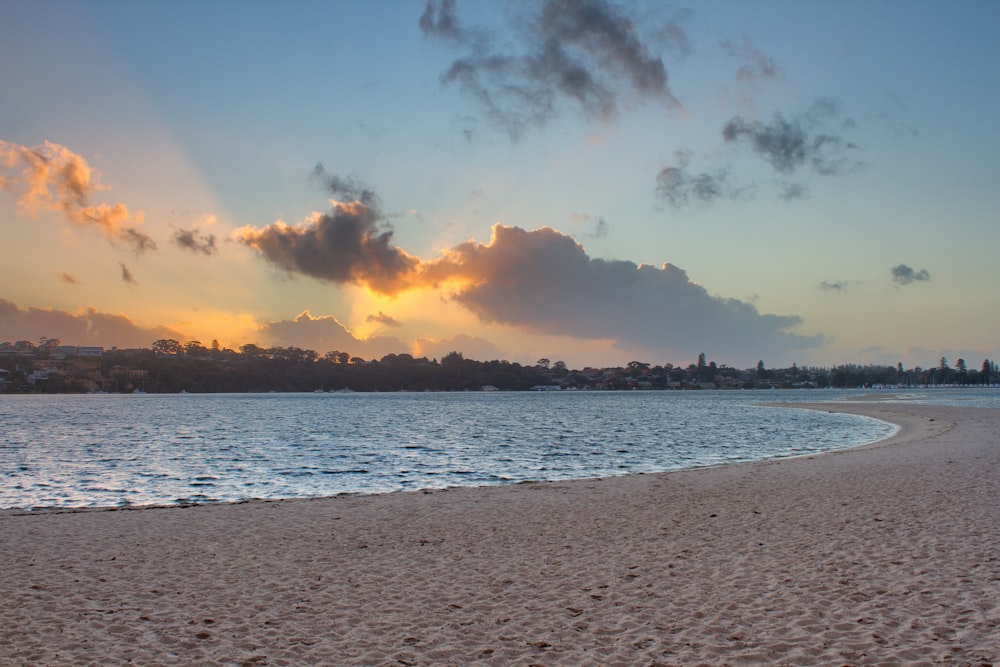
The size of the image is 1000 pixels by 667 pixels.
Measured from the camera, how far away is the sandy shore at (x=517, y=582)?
834 cm

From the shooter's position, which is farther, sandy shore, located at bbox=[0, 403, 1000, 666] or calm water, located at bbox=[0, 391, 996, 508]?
calm water, located at bbox=[0, 391, 996, 508]

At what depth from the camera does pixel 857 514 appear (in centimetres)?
1683

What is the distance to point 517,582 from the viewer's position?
37.5ft

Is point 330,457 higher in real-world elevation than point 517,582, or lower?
lower

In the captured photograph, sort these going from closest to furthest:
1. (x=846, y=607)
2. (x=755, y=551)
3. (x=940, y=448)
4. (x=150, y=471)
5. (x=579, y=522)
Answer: (x=846, y=607), (x=755, y=551), (x=579, y=522), (x=150, y=471), (x=940, y=448)

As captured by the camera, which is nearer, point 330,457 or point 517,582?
point 517,582

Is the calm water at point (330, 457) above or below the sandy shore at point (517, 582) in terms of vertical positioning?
below

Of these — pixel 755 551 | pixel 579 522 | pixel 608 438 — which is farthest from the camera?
pixel 608 438

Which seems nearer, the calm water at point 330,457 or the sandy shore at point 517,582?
the sandy shore at point 517,582

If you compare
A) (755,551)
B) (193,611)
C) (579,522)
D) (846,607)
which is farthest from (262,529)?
(846,607)

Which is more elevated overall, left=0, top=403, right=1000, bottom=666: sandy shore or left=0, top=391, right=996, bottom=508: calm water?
left=0, top=403, right=1000, bottom=666: sandy shore

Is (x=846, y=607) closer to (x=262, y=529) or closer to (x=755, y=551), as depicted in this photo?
(x=755, y=551)

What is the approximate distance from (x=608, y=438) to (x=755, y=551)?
1571 inches

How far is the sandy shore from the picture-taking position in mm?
8344
